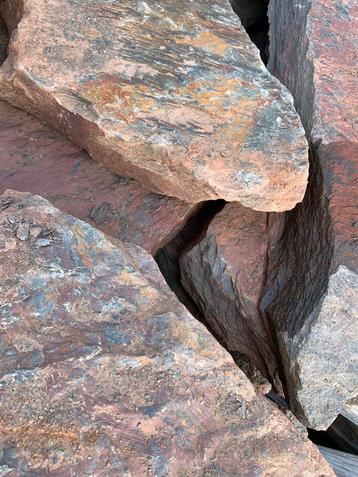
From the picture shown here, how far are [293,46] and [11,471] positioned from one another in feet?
5.91

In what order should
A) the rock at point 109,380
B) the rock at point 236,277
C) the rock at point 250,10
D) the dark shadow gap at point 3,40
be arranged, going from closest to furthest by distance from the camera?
the rock at point 109,380, the rock at point 236,277, the dark shadow gap at point 3,40, the rock at point 250,10

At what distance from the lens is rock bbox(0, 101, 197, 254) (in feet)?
6.05

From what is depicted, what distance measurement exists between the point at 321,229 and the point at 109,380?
2.99 feet

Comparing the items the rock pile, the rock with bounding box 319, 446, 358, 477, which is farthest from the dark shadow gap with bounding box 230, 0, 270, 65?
the rock with bounding box 319, 446, 358, 477

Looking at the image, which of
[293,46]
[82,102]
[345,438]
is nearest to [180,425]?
[82,102]

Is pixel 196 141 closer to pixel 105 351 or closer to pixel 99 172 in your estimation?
pixel 99 172

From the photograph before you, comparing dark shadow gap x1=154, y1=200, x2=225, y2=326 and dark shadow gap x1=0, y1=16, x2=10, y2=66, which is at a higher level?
dark shadow gap x1=0, y1=16, x2=10, y2=66

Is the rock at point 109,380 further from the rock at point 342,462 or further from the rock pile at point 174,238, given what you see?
the rock at point 342,462

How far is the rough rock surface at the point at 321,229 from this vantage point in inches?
65.6

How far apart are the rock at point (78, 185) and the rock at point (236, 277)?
152 millimetres

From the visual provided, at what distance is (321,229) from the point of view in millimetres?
1828

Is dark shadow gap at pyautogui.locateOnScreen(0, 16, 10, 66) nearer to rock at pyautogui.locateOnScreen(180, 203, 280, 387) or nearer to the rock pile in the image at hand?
the rock pile

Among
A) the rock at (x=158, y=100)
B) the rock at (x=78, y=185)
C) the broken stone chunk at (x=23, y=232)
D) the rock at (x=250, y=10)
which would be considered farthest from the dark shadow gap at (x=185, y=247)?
the rock at (x=250, y=10)

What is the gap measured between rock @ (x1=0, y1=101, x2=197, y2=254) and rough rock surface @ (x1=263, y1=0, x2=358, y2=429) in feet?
1.39
